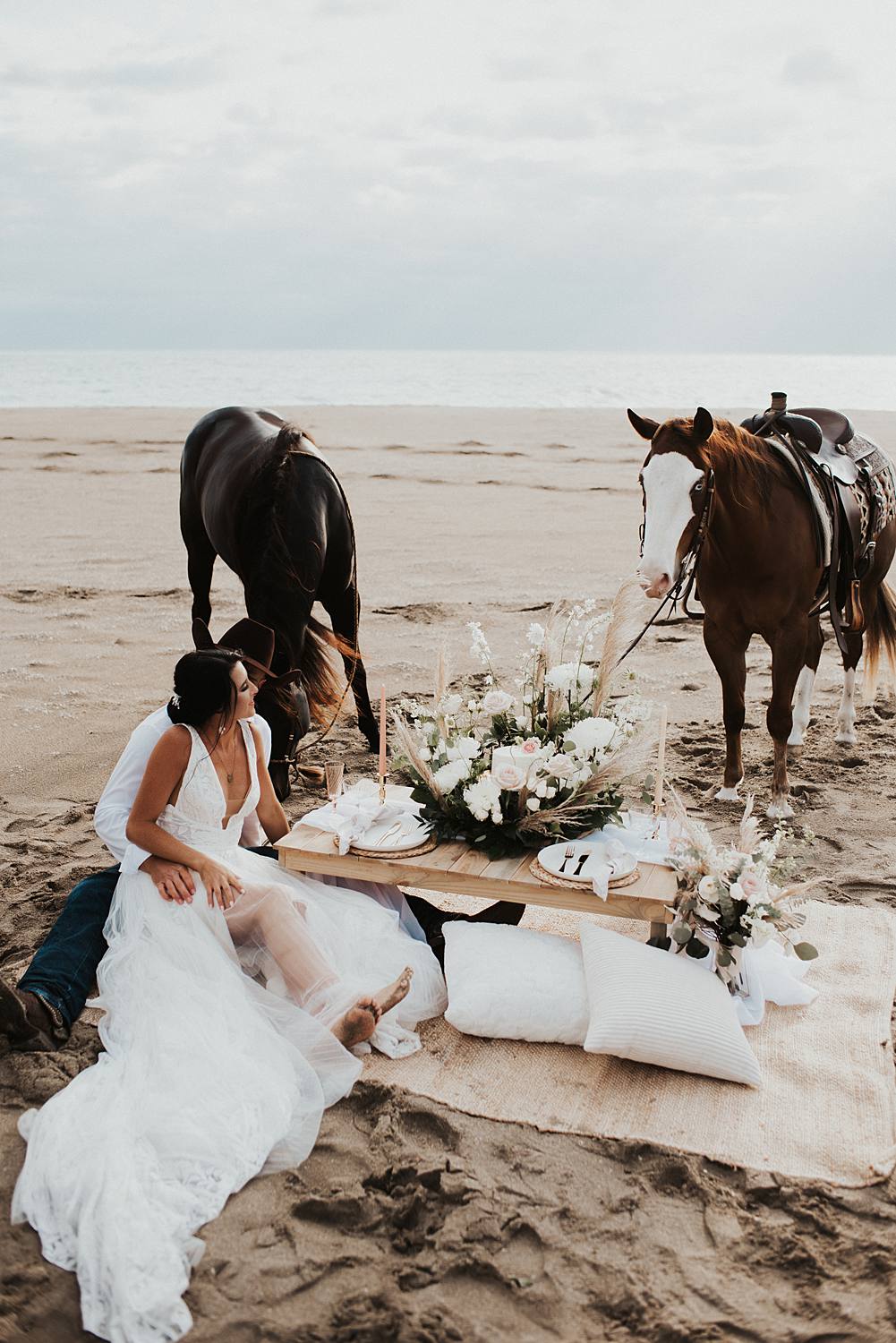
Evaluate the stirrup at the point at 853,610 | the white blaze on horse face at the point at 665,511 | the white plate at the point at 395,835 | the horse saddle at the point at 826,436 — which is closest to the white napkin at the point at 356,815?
the white plate at the point at 395,835

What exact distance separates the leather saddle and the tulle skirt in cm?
262

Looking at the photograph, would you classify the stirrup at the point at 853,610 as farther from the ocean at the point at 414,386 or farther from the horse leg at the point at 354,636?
the ocean at the point at 414,386

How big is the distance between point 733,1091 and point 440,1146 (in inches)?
31.4

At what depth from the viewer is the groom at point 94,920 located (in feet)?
9.65

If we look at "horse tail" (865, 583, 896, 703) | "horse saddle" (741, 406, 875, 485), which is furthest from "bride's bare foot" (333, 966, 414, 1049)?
"horse tail" (865, 583, 896, 703)

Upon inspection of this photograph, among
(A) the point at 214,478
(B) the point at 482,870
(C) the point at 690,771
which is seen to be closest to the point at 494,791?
(B) the point at 482,870

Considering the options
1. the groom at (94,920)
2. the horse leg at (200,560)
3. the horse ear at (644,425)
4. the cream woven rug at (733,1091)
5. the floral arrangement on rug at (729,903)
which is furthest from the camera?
the horse leg at (200,560)

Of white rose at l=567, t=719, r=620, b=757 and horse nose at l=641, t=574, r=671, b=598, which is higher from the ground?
horse nose at l=641, t=574, r=671, b=598

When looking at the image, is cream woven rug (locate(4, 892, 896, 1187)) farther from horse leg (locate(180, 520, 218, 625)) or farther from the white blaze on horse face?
horse leg (locate(180, 520, 218, 625))

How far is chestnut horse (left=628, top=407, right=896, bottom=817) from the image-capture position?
→ 4.16 m

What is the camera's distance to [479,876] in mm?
3229

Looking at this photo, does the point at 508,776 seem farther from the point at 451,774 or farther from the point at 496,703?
the point at 496,703

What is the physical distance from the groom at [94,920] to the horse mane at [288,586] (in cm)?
117

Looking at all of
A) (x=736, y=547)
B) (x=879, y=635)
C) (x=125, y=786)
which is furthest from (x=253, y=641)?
(x=879, y=635)
